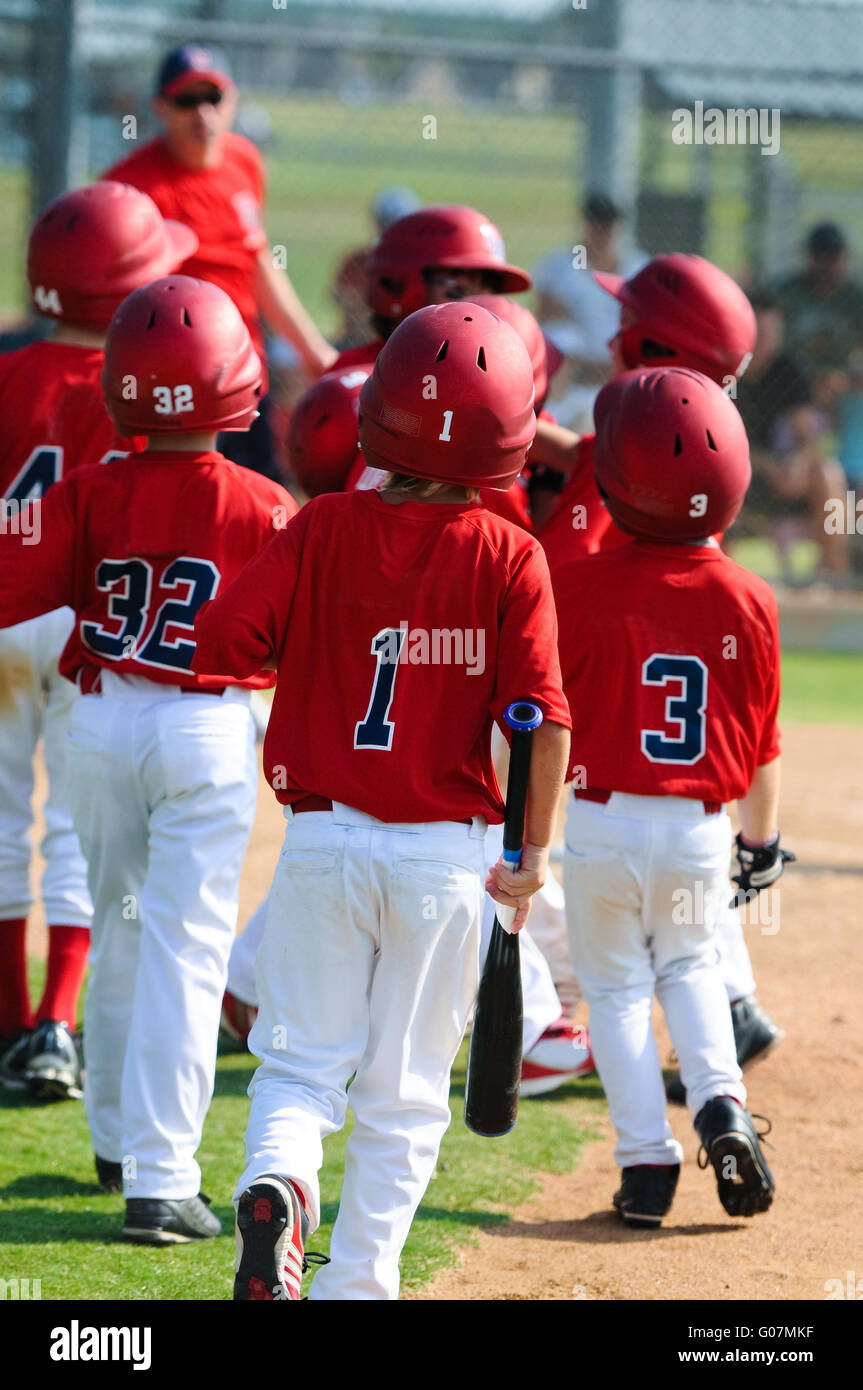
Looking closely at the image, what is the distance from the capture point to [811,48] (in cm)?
1086

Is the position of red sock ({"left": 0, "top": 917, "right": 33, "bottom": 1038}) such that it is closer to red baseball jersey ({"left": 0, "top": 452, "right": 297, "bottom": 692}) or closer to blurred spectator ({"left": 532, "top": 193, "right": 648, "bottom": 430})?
red baseball jersey ({"left": 0, "top": 452, "right": 297, "bottom": 692})

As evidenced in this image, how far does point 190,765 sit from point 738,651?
1.14 m

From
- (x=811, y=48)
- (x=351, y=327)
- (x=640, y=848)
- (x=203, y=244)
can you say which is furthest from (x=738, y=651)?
(x=811, y=48)

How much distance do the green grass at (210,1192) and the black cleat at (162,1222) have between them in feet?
0.09

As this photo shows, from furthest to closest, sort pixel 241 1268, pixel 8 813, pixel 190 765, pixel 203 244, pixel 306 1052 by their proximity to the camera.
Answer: pixel 203 244, pixel 8 813, pixel 190 765, pixel 306 1052, pixel 241 1268

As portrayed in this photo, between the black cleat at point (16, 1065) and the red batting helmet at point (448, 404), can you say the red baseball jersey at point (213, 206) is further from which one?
the red batting helmet at point (448, 404)

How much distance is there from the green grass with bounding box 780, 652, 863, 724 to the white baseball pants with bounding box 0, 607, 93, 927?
5445 mm

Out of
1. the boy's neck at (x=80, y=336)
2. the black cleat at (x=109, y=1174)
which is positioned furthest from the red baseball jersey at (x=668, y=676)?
the boy's neck at (x=80, y=336)

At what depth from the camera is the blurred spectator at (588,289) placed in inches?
368

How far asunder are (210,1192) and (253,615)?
149 centimetres

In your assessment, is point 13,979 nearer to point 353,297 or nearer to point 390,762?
point 390,762

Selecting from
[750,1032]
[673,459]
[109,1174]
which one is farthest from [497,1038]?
[750,1032]

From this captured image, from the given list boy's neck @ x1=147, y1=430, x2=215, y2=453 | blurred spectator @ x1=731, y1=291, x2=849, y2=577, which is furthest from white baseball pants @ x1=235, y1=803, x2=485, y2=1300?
blurred spectator @ x1=731, y1=291, x2=849, y2=577

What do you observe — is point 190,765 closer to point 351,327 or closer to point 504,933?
point 504,933
